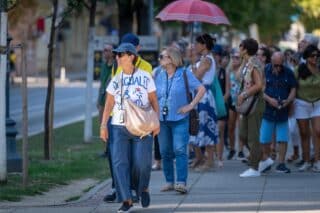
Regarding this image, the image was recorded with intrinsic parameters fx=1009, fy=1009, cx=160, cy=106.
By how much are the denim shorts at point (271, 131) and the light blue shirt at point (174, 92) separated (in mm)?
2419

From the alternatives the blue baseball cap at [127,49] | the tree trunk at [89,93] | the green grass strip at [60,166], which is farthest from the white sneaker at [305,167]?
the tree trunk at [89,93]

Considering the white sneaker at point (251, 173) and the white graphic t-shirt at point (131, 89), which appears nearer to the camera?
the white graphic t-shirt at point (131, 89)

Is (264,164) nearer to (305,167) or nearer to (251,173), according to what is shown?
Answer: (251,173)

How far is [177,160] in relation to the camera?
12.1 metres

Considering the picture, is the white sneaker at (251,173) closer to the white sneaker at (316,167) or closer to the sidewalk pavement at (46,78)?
the white sneaker at (316,167)

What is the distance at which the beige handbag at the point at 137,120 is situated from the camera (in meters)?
10.3

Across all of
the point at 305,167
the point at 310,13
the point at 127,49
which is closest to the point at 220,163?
the point at 305,167

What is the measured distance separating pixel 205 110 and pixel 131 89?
442 cm

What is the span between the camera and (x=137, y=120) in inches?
405

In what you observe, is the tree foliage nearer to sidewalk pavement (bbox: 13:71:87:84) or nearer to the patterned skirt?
sidewalk pavement (bbox: 13:71:87:84)

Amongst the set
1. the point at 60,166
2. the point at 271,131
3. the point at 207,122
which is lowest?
the point at 60,166

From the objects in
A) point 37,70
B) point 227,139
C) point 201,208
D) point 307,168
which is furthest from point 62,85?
point 201,208

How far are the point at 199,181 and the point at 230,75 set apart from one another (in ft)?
13.6

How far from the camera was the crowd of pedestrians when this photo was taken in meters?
10.5
